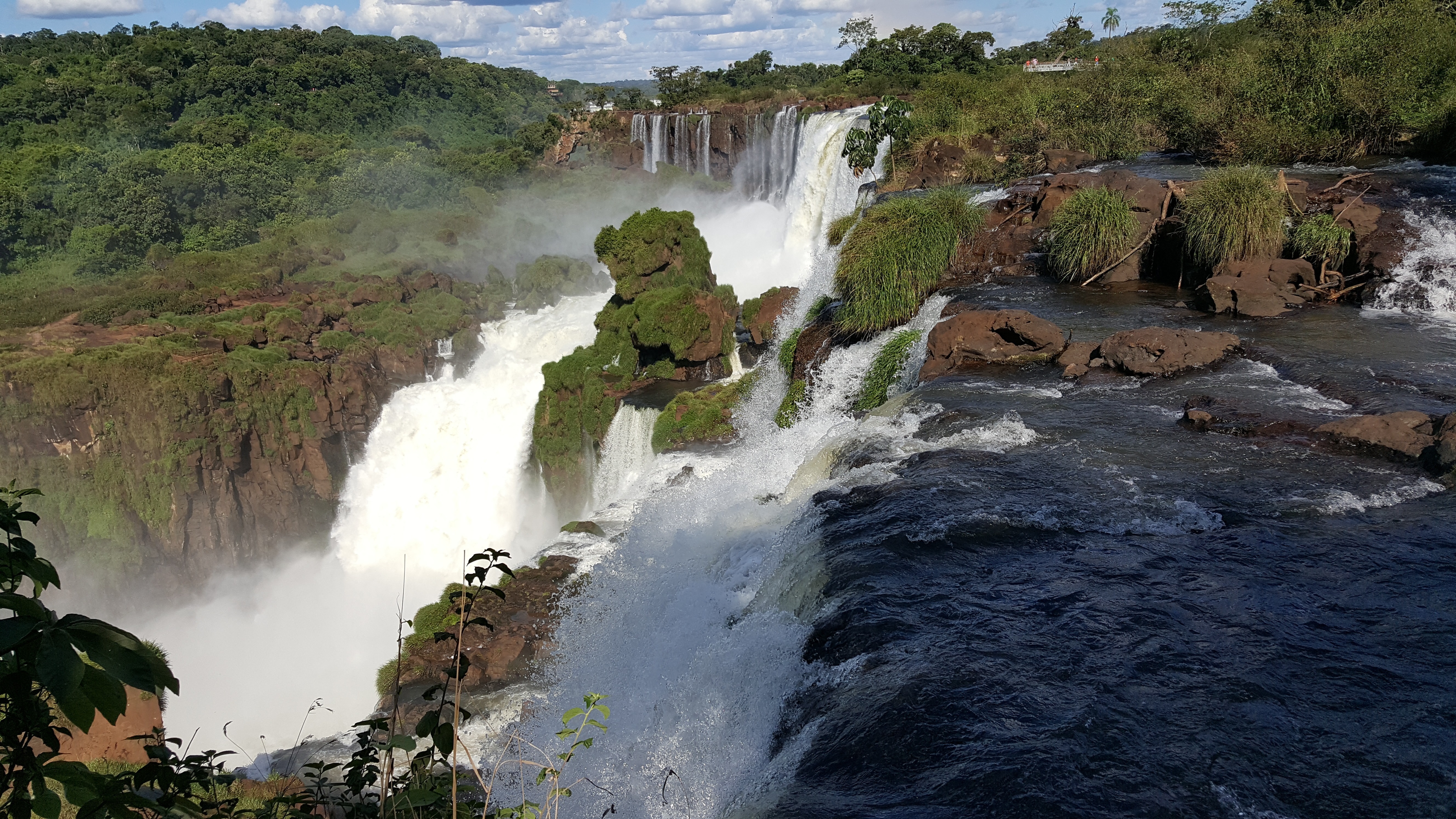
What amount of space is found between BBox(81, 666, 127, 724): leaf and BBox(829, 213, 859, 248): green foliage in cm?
1656

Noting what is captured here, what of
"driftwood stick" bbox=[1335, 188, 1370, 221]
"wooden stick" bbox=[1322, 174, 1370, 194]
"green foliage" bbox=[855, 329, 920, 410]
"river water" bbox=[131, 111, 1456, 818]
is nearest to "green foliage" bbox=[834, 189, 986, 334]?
"green foliage" bbox=[855, 329, 920, 410]

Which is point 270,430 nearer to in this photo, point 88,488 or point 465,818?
point 88,488

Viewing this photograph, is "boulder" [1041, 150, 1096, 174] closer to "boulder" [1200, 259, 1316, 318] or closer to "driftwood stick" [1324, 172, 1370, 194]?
"driftwood stick" [1324, 172, 1370, 194]

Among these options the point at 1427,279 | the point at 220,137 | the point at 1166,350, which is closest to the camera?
the point at 1166,350

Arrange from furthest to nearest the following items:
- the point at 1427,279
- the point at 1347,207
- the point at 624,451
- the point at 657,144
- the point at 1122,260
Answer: the point at 657,144
the point at 624,451
the point at 1122,260
the point at 1347,207
the point at 1427,279

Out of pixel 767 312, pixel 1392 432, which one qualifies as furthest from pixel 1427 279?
pixel 767 312

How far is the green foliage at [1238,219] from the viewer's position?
41.2 feet

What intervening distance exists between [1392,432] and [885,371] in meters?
5.89

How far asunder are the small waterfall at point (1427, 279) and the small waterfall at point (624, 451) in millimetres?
12125

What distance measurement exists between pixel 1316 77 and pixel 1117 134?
4045 millimetres

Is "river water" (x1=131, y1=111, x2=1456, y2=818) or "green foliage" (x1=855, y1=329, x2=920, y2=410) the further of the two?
"green foliage" (x1=855, y1=329, x2=920, y2=410)

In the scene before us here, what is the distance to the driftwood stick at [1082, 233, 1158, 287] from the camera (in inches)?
547

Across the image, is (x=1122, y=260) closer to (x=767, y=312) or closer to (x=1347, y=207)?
(x=1347, y=207)

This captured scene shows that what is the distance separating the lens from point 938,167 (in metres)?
22.2
